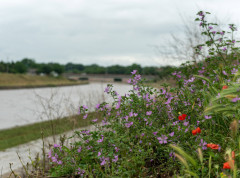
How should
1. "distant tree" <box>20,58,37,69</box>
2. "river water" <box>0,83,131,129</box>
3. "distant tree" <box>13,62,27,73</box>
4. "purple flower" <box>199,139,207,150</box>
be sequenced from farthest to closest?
"distant tree" <box>20,58,37,69</box> → "distant tree" <box>13,62,27,73</box> → "river water" <box>0,83,131,129</box> → "purple flower" <box>199,139,207,150</box>

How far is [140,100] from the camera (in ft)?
9.37

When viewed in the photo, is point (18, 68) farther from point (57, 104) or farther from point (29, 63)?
point (57, 104)

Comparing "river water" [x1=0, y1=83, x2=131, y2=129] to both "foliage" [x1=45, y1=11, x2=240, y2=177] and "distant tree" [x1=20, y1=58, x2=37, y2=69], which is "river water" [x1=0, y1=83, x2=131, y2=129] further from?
"distant tree" [x1=20, y1=58, x2=37, y2=69]

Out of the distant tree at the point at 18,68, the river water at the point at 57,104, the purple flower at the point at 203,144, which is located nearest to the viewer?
the purple flower at the point at 203,144

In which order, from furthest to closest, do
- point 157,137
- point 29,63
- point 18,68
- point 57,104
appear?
point 29,63 → point 18,68 → point 57,104 → point 157,137

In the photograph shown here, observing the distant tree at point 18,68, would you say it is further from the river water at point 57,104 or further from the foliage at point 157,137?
the foliage at point 157,137

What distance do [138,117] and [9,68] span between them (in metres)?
68.2

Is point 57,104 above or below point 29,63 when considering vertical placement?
below

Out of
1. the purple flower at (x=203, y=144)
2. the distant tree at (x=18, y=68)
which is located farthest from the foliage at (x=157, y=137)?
the distant tree at (x=18, y=68)

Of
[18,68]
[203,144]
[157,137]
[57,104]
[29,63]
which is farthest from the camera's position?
[29,63]

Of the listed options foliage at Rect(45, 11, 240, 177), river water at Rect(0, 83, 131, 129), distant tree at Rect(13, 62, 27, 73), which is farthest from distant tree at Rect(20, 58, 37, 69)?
foliage at Rect(45, 11, 240, 177)

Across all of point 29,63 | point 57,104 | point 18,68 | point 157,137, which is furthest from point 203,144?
point 29,63

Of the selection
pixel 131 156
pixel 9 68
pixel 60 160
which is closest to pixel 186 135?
pixel 131 156

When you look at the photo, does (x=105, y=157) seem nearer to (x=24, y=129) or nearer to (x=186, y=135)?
(x=186, y=135)
